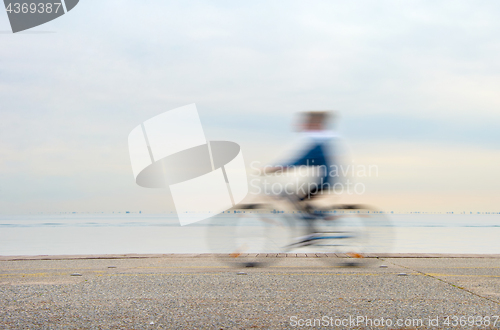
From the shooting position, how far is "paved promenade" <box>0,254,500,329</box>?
13.8ft

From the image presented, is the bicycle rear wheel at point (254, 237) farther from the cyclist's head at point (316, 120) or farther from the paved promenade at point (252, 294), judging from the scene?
the cyclist's head at point (316, 120)

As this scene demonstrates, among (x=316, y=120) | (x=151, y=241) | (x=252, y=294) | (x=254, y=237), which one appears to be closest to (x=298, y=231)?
(x=254, y=237)

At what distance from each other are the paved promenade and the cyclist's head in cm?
232

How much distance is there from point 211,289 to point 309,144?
9.58 feet

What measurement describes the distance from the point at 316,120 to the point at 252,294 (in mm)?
3200

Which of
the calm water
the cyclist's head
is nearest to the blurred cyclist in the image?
the cyclist's head

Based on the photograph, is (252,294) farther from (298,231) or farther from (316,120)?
(316,120)

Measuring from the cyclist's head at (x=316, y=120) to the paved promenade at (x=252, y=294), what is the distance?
2.32 meters

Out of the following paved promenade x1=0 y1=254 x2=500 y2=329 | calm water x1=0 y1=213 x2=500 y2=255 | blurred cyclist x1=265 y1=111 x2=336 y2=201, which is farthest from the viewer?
calm water x1=0 y1=213 x2=500 y2=255

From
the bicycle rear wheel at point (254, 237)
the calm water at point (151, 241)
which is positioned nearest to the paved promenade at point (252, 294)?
the bicycle rear wheel at point (254, 237)

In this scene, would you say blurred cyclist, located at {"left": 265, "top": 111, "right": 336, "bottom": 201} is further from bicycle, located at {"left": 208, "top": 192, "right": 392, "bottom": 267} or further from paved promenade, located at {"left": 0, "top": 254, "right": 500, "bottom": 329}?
paved promenade, located at {"left": 0, "top": 254, "right": 500, "bottom": 329}

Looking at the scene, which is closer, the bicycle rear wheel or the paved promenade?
the paved promenade

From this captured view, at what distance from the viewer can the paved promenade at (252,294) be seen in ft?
13.8

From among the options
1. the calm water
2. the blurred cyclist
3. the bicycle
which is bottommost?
the calm water
